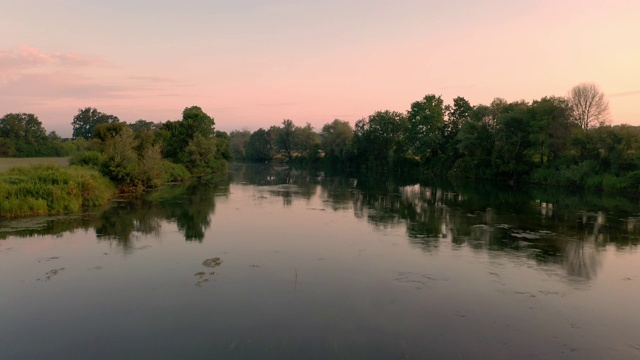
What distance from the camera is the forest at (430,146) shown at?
1447 inches

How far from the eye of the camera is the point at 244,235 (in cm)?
1952

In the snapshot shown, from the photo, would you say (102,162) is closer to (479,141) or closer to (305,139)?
(479,141)

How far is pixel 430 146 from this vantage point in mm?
65000

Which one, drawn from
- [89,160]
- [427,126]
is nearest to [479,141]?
[427,126]

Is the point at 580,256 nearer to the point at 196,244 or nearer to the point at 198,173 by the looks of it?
the point at 196,244

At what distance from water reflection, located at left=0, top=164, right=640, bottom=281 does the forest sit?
498cm

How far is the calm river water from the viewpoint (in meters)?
8.86

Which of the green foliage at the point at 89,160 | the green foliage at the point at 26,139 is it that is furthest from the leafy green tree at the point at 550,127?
the green foliage at the point at 26,139

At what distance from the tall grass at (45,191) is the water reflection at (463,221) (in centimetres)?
150

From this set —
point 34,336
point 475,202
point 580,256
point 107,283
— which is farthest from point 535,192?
point 34,336

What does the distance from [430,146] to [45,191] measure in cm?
5366

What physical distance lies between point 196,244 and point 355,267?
7361mm

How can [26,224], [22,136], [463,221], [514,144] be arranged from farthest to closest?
[22,136] < [514,144] < [463,221] < [26,224]

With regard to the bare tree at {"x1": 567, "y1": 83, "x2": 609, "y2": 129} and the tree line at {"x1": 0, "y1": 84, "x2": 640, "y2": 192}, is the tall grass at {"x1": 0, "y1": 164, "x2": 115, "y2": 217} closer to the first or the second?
the tree line at {"x1": 0, "y1": 84, "x2": 640, "y2": 192}
